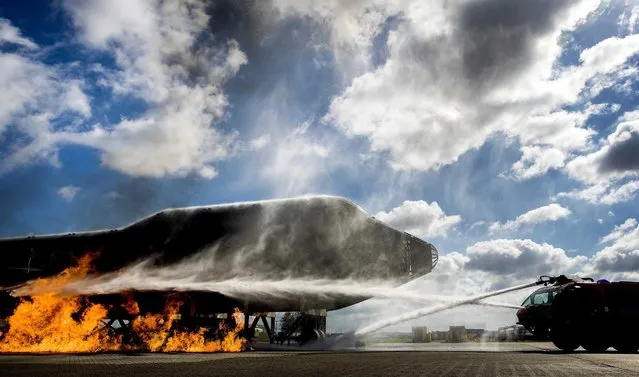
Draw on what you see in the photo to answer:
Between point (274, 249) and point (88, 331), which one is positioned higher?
point (274, 249)

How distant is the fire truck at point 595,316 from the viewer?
1970cm

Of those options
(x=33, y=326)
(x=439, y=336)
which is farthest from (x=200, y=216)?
(x=439, y=336)

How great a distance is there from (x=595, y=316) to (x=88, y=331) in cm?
2545

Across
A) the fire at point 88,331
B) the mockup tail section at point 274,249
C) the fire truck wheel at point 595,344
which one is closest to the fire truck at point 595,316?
the fire truck wheel at point 595,344

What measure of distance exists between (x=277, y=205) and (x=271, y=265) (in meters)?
3.75

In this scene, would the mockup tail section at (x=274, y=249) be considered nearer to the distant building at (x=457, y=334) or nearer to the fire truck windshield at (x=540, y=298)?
the fire truck windshield at (x=540, y=298)

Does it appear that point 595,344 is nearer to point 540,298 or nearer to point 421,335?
point 540,298

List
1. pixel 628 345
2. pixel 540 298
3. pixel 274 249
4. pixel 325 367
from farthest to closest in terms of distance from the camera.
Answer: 1. pixel 274 249
2. pixel 540 298
3. pixel 628 345
4. pixel 325 367

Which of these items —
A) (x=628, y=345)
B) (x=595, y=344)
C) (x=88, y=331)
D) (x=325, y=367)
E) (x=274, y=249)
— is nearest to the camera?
(x=325, y=367)

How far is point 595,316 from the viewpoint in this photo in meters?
19.9

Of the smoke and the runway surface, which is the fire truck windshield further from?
the runway surface

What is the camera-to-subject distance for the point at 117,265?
28.4 metres

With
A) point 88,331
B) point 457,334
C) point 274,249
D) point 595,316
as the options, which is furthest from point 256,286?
point 457,334

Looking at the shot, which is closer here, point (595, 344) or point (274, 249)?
point (595, 344)
